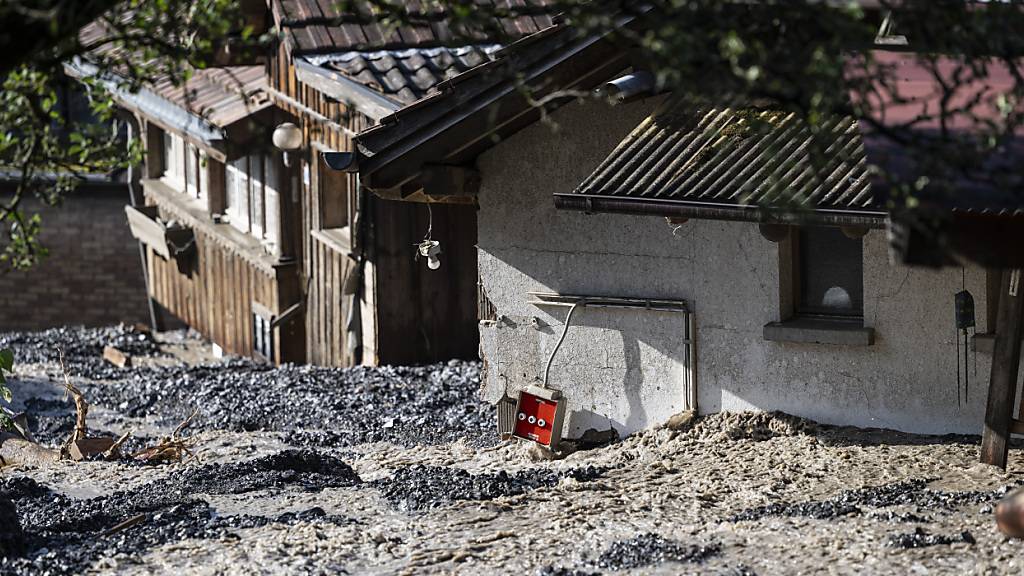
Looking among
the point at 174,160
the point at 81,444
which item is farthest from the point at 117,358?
the point at 81,444

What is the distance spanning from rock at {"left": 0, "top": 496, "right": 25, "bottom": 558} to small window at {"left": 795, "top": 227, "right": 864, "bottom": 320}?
5451 millimetres

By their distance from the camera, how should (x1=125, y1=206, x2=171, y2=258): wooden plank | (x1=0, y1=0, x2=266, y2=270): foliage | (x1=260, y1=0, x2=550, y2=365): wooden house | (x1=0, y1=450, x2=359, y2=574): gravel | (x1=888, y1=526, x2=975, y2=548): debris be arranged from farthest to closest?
1. (x1=125, y1=206, x2=171, y2=258): wooden plank
2. (x1=260, y1=0, x2=550, y2=365): wooden house
3. (x1=0, y1=450, x2=359, y2=574): gravel
4. (x1=888, y1=526, x2=975, y2=548): debris
5. (x1=0, y1=0, x2=266, y2=270): foliage

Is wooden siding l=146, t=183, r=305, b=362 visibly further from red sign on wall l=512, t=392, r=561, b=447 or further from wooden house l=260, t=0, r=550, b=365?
red sign on wall l=512, t=392, r=561, b=447

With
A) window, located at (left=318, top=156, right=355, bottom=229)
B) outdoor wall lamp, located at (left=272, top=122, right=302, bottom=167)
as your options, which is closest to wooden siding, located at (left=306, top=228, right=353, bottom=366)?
window, located at (left=318, top=156, right=355, bottom=229)

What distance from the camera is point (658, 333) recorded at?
10.3m

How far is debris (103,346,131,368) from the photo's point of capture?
17875 mm

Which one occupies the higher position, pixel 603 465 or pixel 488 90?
pixel 488 90

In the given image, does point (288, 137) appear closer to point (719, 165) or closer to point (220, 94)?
point (220, 94)

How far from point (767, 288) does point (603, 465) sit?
172 centimetres

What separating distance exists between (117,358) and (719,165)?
1122 centimetres

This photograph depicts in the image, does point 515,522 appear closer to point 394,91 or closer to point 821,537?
point 821,537

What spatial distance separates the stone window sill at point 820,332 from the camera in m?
9.42

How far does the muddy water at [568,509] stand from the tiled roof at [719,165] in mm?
1761

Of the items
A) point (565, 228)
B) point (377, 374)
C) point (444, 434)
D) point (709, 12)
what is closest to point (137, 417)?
point (377, 374)
